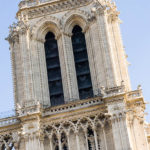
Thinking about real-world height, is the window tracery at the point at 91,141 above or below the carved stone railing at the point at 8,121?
below

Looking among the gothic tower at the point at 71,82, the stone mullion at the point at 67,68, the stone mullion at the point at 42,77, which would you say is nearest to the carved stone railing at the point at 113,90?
the gothic tower at the point at 71,82

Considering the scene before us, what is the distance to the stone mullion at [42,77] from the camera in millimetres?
40688

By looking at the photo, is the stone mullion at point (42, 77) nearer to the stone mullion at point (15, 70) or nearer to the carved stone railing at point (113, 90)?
the stone mullion at point (15, 70)

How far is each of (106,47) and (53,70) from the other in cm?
469

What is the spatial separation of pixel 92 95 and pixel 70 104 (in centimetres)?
228

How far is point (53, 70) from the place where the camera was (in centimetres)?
4272

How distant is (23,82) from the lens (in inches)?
1604

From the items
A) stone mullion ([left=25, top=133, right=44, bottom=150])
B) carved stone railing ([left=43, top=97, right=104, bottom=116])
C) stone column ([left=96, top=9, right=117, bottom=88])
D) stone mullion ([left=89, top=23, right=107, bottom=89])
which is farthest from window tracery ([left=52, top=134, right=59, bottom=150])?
stone column ([left=96, top=9, right=117, bottom=88])

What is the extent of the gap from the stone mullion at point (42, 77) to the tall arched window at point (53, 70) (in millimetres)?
465

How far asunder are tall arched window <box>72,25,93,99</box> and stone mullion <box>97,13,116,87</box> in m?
2.22

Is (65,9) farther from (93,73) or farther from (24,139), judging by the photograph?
(24,139)

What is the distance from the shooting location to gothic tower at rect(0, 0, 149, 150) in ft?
123

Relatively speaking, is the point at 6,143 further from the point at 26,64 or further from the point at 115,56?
the point at 115,56

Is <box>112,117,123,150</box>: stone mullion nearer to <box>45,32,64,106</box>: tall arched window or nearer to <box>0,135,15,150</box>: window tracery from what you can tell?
<box>45,32,64,106</box>: tall arched window
